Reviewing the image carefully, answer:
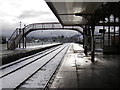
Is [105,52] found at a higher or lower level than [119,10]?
lower

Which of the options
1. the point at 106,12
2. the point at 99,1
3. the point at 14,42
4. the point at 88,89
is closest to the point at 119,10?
the point at 106,12

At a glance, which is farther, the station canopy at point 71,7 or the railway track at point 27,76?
the station canopy at point 71,7

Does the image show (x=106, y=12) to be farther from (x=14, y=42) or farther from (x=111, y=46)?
(x=14, y=42)

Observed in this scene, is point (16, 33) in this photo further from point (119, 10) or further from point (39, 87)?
point (39, 87)

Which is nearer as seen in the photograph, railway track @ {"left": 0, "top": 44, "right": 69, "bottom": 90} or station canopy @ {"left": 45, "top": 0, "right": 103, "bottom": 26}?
railway track @ {"left": 0, "top": 44, "right": 69, "bottom": 90}

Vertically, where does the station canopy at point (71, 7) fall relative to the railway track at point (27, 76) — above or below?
above

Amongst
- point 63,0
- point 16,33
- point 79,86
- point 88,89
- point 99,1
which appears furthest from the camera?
point 16,33

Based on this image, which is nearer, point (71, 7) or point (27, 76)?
point (27, 76)

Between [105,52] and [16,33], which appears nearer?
[105,52]

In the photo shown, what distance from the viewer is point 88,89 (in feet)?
25.9

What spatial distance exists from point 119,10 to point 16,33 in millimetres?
25555

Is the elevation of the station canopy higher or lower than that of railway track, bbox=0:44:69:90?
higher

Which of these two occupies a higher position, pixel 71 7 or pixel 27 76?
pixel 71 7

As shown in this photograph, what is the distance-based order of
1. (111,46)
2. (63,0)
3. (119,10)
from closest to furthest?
(63,0) < (119,10) < (111,46)
